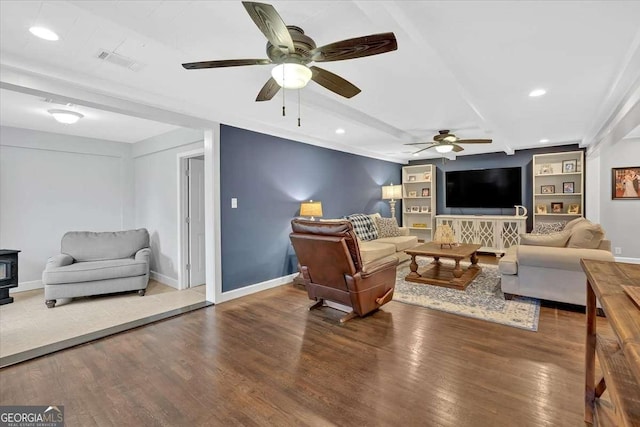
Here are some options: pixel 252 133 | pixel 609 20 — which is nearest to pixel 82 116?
pixel 252 133

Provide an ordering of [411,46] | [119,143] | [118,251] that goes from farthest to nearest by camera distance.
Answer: [119,143] → [118,251] → [411,46]

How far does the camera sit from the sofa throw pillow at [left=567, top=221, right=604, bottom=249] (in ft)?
10.7

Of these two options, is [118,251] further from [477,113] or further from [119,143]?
[477,113]

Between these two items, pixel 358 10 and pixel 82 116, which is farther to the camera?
pixel 82 116

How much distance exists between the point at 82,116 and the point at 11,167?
168cm

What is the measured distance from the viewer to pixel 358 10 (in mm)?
1826

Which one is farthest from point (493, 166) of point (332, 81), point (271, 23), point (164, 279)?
point (164, 279)

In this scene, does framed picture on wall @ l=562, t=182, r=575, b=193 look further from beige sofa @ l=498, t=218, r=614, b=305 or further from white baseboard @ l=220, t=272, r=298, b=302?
white baseboard @ l=220, t=272, r=298, b=302

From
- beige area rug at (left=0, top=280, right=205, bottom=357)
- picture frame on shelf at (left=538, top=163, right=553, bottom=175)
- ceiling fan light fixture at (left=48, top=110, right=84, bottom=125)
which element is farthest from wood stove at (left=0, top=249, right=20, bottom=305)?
picture frame on shelf at (left=538, top=163, right=553, bottom=175)

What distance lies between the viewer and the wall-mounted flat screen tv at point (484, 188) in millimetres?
6660

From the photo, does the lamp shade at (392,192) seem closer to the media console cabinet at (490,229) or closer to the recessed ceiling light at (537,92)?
the media console cabinet at (490,229)

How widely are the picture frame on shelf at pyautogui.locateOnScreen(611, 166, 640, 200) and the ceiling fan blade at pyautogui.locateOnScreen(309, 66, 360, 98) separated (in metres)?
6.23

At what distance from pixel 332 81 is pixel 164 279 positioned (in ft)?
14.0

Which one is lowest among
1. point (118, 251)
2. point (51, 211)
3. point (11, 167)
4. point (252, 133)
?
point (118, 251)
